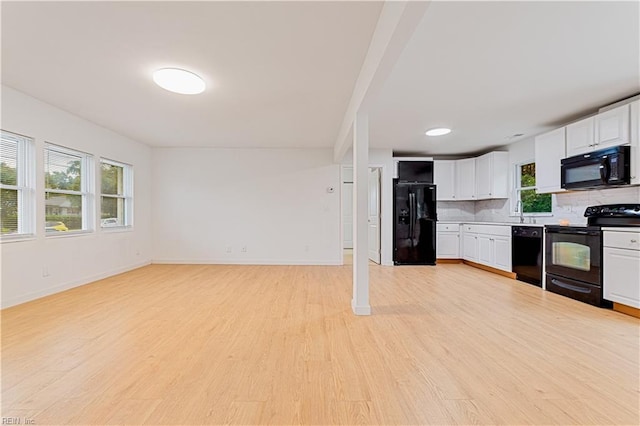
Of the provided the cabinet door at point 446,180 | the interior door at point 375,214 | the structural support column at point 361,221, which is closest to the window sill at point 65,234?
the structural support column at point 361,221

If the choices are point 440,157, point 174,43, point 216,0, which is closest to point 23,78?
point 174,43

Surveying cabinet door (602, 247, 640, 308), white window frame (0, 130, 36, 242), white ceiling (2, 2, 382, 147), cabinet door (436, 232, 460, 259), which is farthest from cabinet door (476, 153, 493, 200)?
white window frame (0, 130, 36, 242)

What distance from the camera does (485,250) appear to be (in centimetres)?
559

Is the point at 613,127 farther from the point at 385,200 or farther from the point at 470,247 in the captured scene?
the point at 385,200

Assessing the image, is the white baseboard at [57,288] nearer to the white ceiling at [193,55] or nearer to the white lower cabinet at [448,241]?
the white ceiling at [193,55]

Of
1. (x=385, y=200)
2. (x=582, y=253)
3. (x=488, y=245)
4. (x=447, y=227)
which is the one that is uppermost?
(x=385, y=200)

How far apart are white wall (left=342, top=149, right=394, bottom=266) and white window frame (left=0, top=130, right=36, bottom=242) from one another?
4973 millimetres

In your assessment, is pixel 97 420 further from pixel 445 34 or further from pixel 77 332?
pixel 445 34

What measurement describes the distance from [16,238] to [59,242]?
59cm

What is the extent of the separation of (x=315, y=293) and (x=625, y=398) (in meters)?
2.92

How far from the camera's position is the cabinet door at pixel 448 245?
252 inches

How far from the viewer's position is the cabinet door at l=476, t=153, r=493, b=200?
6082mm

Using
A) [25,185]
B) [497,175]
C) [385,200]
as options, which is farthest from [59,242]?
[497,175]

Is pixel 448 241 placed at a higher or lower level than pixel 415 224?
lower
